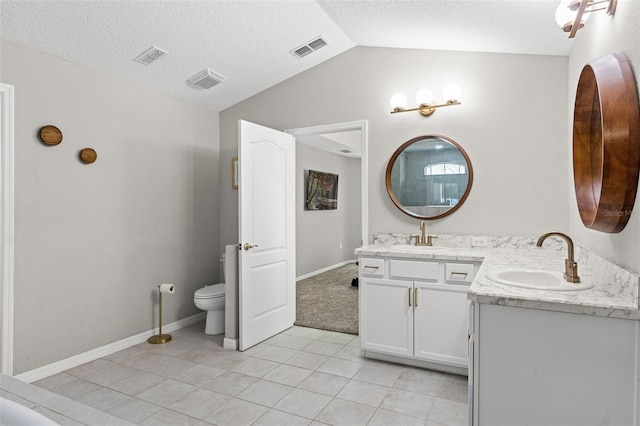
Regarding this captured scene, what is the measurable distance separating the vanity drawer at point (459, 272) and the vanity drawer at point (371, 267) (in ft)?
1.62

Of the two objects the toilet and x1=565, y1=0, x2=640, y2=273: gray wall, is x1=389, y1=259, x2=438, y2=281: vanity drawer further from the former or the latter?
the toilet

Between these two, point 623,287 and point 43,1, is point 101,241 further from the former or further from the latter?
point 623,287

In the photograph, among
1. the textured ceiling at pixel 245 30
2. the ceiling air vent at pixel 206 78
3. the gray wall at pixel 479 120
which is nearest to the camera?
the textured ceiling at pixel 245 30

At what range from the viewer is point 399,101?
3.30m

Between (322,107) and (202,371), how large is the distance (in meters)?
2.62

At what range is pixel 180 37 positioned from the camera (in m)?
2.84

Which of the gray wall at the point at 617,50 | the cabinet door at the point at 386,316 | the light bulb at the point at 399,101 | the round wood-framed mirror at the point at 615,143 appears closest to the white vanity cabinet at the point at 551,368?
the gray wall at the point at 617,50

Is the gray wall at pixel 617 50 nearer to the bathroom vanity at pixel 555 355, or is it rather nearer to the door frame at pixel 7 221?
the bathroom vanity at pixel 555 355

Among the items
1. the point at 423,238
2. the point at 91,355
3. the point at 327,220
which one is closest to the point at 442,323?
the point at 423,238

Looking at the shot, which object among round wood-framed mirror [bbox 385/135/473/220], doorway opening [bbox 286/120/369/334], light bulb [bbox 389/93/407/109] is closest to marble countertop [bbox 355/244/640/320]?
round wood-framed mirror [bbox 385/135/473/220]

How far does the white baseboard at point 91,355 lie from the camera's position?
8.65ft

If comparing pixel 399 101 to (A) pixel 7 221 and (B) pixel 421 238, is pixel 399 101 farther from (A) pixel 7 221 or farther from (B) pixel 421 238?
(A) pixel 7 221

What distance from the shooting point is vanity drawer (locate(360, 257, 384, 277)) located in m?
2.98

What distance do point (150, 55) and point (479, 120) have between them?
2.73 metres
